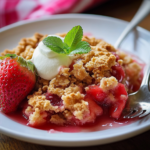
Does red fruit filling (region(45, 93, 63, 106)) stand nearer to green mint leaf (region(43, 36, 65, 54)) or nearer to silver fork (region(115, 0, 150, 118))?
green mint leaf (region(43, 36, 65, 54))

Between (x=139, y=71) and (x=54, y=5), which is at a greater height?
(x=54, y=5)

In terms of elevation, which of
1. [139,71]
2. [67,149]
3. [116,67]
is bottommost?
[67,149]

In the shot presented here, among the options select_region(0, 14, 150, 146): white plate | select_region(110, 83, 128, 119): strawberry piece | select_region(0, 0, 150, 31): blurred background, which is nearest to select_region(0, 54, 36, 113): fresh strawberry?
select_region(0, 14, 150, 146): white plate

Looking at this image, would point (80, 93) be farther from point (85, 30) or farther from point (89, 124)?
point (85, 30)

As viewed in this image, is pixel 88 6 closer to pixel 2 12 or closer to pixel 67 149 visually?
pixel 2 12

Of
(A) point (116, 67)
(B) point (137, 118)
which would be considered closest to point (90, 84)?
(A) point (116, 67)

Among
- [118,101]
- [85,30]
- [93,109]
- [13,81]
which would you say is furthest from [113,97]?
[85,30]

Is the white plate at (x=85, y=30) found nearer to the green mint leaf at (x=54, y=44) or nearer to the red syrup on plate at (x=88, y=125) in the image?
the red syrup on plate at (x=88, y=125)
